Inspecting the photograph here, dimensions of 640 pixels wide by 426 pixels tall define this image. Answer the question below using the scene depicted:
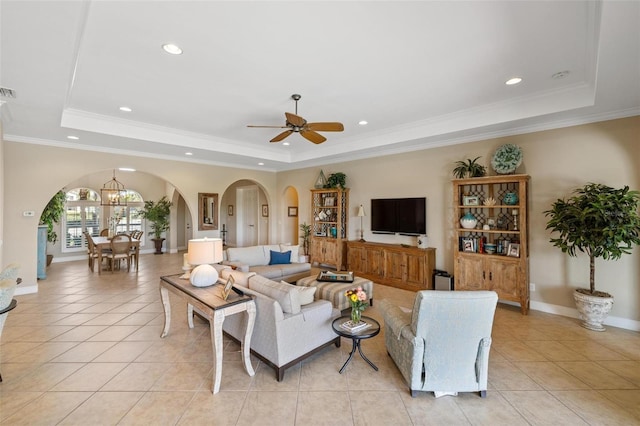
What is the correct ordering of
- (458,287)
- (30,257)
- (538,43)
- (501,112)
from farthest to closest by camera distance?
(30,257), (458,287), (501,112), (538,43)

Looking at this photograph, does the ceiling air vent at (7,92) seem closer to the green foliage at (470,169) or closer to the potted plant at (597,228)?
the green foliage at (470,169)

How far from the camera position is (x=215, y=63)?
287cm

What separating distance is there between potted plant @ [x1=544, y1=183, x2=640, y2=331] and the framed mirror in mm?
6845

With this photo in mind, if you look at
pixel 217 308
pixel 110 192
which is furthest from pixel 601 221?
pixel 110 192

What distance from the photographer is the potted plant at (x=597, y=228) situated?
3.17 m

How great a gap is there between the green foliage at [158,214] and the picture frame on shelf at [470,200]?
923 centimetres

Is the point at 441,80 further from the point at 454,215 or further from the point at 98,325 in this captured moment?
the point at 98,325

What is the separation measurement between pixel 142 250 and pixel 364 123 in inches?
356

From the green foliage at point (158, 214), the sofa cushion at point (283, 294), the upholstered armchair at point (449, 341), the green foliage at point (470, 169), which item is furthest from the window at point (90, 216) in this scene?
the upholstered armchair at point (449, 341)

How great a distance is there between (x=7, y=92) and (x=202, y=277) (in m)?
2.94

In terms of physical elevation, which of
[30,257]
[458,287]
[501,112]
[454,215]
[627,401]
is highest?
[501,112]

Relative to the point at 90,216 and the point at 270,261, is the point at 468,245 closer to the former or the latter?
the point at 270,261

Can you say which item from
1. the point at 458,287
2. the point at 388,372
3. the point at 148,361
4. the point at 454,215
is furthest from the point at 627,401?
the point at 148,361

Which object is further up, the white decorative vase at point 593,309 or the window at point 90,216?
the window at point 90,216
